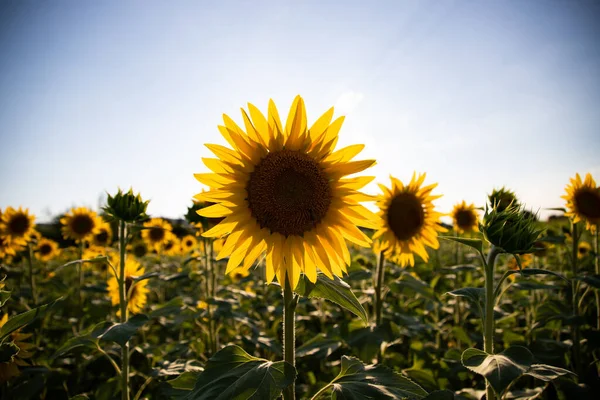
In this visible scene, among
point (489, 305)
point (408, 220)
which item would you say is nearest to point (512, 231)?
point (489, 305)

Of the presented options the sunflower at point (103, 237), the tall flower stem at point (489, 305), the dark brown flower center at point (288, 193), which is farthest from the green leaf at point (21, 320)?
the sunflower at point (103, 237)

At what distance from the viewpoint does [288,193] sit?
2.09m

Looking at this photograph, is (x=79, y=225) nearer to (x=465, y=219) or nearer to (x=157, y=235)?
(x=157, y=235)

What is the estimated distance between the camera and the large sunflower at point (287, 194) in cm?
195

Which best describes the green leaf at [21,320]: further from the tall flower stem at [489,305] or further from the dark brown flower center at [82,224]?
the dark brown flower center at [82,224]

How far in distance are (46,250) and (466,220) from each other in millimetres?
9989

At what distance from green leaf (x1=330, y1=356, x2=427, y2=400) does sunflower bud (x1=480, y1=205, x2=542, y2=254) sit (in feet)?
2.98

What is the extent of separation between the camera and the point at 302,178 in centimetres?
205

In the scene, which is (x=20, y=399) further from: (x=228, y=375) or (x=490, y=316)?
(x=490, y=316)

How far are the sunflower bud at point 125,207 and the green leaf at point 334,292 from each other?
172 centimetres

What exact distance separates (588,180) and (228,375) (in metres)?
5.41

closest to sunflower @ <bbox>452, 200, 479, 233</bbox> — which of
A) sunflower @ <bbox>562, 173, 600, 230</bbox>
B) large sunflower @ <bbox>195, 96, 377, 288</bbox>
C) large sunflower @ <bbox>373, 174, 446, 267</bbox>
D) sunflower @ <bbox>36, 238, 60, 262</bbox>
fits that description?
sunflower @ <bbox>562, 173, 600, 230</bbox>

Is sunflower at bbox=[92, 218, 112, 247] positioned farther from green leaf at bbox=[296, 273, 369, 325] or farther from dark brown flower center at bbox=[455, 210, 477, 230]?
dark brown flower center at bbox=[455, 210, 477, 230]

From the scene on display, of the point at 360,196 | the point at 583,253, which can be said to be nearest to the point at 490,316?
the point at 360,196
